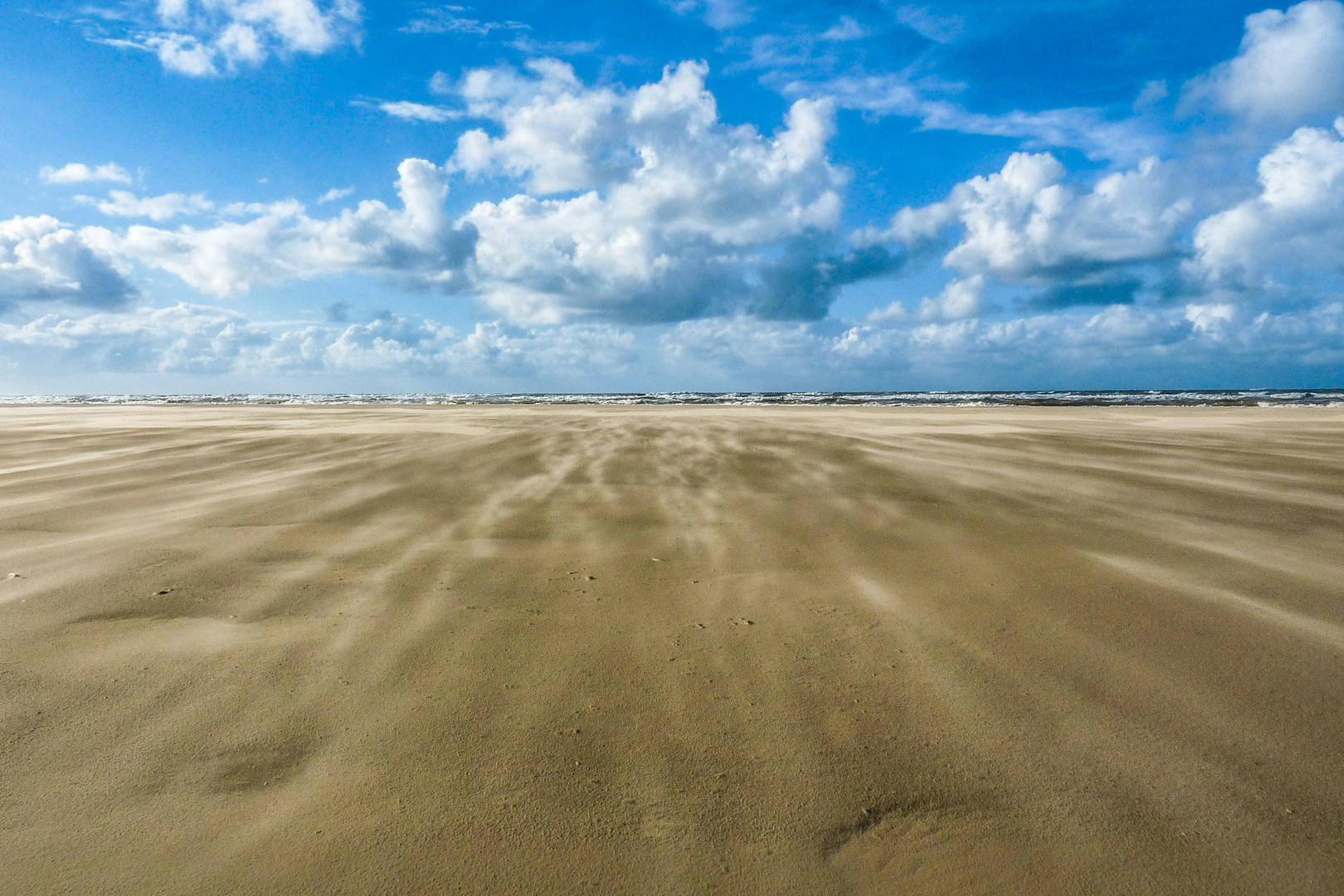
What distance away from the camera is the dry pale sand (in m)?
2.01

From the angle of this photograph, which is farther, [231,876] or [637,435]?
[637,435]

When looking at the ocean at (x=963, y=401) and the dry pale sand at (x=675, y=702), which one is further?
the ocean at (x=963, y=401)

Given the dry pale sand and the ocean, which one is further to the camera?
the ocean

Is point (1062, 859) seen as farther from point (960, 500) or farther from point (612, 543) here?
point (960, 500)

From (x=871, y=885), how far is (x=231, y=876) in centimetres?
194

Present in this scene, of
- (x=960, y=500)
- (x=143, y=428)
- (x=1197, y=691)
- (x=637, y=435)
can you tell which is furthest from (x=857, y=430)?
(x=143, y=428)

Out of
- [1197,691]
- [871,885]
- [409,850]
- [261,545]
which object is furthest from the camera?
[261,545]

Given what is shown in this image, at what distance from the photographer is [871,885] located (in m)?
1.91

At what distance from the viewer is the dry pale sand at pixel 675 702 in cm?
201

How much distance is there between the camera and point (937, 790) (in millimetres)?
2291

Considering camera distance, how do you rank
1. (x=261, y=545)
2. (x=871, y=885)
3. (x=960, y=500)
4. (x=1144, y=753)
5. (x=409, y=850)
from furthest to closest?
1. (x=960, y=500)
2. (x=261, y=545)
3. (x=1144, y=753)
4. (x=409, y=850)
5. (x=871, y=885)

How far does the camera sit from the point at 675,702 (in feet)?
9.45

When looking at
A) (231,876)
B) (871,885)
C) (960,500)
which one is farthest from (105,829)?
(960,500)

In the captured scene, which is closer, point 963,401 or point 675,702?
point 675,702
